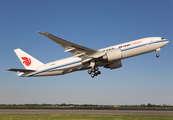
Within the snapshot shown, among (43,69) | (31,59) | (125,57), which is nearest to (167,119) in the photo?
(125,57)

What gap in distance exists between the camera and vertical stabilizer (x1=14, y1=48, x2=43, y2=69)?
38.7m

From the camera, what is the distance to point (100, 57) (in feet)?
105

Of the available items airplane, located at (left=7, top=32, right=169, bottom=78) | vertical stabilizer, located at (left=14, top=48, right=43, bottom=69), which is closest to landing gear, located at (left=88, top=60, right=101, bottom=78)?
airplane, located at (left=7, top=32, right=169, bottom=78)

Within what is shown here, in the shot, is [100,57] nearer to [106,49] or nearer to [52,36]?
[106,49]

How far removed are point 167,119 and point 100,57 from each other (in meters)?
14.8

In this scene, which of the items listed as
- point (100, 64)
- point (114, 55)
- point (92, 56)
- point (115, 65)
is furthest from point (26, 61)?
point (114, 55)

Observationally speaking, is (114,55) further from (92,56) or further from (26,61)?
(26,61)

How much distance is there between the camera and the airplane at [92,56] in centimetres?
3056

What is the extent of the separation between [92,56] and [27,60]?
1647 cm

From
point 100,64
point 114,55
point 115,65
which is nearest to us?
point 114,55

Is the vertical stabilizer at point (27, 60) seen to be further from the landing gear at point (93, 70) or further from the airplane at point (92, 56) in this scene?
the landing gear at point (93, 70)

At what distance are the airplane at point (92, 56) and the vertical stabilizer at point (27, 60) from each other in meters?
1.79

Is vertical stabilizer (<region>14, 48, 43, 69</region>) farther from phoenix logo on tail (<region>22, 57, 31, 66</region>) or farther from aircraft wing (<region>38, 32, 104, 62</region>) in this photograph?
aircraft wing (<region>38, 32, 104, 62</region>)

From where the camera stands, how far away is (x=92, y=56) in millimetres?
32250
